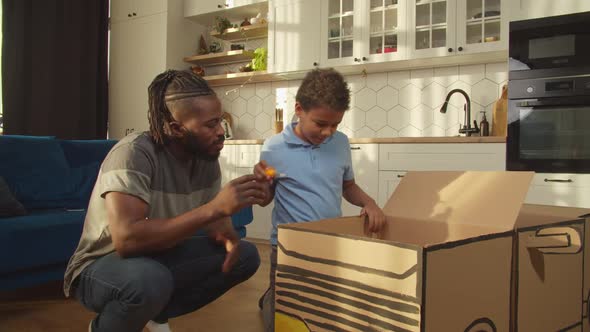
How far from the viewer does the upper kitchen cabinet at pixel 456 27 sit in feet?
9.82

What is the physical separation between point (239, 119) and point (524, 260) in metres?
3.82

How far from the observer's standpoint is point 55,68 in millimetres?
4207

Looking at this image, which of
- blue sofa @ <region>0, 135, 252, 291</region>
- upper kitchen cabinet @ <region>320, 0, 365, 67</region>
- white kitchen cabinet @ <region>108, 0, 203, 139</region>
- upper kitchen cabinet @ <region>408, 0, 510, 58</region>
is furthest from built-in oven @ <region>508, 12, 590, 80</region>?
white kitchen cabinet @ <region>108, 0, 203, 139</region>

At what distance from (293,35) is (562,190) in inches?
85.1

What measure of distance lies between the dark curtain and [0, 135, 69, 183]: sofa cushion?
5.42ft

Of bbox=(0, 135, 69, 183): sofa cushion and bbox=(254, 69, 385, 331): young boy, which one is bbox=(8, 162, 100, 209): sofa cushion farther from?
bbox=(254, 69, 385, 331): young boy

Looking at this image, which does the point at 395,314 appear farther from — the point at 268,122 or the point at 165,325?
the point at 268,122

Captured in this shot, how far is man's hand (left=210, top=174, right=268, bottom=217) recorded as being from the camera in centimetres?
109

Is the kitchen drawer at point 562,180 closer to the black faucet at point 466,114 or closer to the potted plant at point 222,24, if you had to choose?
the black faucet at point 466,114

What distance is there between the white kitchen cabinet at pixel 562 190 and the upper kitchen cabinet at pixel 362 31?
3.98ft

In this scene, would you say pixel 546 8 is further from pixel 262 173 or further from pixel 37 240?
pixel 37 240

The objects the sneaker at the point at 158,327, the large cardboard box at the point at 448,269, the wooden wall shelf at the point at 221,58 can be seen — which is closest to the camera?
the large cardboard box at the point at 448,269

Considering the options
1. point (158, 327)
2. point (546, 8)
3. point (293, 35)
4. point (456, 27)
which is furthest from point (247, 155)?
point (158, 327)

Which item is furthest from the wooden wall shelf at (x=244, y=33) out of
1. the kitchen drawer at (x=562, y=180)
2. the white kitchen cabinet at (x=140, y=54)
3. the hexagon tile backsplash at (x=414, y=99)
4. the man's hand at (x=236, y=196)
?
the man's hand at (x=236, y=196)
